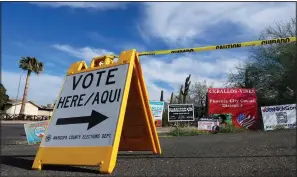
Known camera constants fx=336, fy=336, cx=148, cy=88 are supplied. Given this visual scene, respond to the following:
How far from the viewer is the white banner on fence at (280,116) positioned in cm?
1820

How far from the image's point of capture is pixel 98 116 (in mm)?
5305

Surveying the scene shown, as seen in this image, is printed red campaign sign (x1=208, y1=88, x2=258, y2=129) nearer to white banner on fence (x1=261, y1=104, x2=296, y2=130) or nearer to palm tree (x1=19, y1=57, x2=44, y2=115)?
white banner on fence (x1=261, y1=104, x2=296, y2=130)

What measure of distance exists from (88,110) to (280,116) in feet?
51.0

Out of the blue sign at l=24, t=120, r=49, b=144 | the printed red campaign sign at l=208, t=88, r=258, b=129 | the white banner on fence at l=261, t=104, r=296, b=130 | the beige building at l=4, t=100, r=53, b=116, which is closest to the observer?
the blue sign at l=24, t=120, r=49, b=144

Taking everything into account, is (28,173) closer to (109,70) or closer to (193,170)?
(109,70)

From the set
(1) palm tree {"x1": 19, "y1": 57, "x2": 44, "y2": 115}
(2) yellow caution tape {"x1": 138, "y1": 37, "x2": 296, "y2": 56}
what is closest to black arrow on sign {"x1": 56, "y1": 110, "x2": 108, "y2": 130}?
(2) yellow caution tape {"x1": 138, "y1": 37, "x2": 296, "y2": 56}

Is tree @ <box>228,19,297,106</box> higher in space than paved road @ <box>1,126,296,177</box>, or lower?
higher

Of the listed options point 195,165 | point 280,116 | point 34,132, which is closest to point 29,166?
point 195,165

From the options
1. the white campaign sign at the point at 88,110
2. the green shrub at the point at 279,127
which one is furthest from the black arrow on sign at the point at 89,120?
the green shrub at the point at 279,127

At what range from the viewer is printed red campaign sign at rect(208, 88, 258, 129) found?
71.3 feet

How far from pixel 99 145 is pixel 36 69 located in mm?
60122

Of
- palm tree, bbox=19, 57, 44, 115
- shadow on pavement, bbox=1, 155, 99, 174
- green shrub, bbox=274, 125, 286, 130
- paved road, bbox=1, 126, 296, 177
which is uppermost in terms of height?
palm tree, bbox=19, 57, 44, 115

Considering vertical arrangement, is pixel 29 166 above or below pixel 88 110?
below

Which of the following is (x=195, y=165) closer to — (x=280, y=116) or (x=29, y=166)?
(x=29, y=166)
